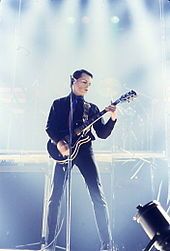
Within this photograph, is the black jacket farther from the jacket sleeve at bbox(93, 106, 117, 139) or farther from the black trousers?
the black trousers

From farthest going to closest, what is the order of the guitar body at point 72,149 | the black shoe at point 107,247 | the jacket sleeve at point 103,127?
the jacket sleeve at point 103,127, the guitar body at point 72,149, the black shoe at point 107,247

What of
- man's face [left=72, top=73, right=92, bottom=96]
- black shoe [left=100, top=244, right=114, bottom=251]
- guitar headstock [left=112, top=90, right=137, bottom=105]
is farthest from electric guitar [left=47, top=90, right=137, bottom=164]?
black shoe [left=100, top=244, right=114, bottom=251]

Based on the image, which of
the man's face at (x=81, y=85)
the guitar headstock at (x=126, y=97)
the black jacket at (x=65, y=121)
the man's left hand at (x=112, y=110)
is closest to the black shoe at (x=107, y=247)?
the black jacket at (x=65, y=121)

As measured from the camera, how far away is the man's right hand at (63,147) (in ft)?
9.93

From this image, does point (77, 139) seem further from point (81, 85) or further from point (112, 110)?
point (81, 85)

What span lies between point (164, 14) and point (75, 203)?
168 inches

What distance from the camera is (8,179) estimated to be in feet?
14.8

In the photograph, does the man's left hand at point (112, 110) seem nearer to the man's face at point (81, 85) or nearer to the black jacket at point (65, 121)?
the black jacket at point (65, 121)

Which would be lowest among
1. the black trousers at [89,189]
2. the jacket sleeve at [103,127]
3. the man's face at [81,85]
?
the black trousers at [89,189]

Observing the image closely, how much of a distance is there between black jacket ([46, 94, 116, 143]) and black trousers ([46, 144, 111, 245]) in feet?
0.68

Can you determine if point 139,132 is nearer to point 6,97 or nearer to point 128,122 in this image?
point 128,122

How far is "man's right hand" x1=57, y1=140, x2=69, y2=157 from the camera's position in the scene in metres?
3.03

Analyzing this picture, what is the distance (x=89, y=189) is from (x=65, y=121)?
625mm

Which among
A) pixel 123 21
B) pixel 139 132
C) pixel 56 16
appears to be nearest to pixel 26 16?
pixel 56 16
